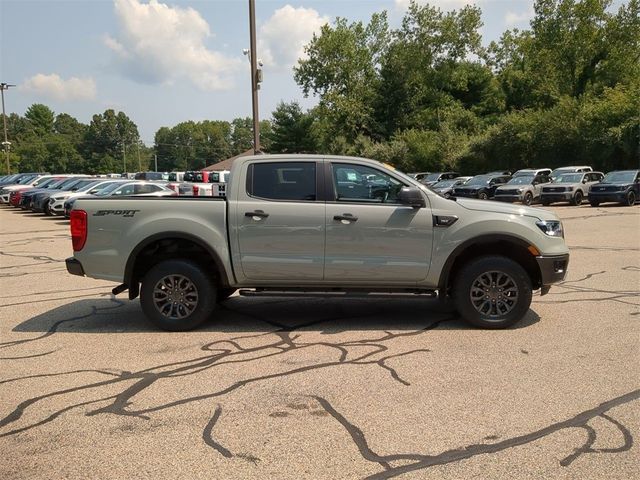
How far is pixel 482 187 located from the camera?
30.2 m

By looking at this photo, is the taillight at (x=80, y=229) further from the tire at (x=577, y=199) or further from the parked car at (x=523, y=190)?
the tire at (x=577, y=199)

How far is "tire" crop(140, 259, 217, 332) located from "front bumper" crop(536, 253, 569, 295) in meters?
3.53

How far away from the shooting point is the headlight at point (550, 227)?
19.9ft

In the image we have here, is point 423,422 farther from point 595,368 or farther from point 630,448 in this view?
point 595,368

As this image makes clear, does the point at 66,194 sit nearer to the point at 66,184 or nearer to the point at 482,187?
the point at 66,184

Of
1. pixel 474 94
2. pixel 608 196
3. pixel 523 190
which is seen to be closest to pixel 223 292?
pixel 608 196

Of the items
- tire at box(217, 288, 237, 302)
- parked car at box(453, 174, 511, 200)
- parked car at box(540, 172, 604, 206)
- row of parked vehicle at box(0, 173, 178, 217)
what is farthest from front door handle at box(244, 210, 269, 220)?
parked car at box(453, 174, 511, 200)

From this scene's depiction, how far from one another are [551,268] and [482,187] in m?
25.2

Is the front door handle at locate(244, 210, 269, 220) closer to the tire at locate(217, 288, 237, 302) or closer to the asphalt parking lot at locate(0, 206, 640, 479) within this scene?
the tire at locate(217, 288, 237, 302)

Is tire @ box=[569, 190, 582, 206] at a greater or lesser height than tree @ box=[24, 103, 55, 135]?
lesser

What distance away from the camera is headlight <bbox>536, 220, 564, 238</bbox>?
6070mm

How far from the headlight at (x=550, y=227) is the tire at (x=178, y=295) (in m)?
3.62

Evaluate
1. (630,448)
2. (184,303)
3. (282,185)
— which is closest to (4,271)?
(184,303)

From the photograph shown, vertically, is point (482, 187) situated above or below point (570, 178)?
below
